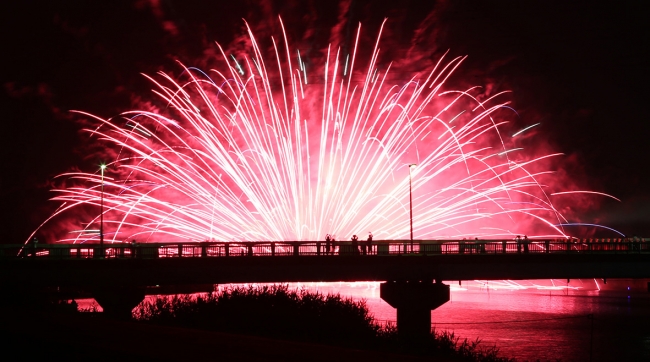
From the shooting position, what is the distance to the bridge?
41.6m

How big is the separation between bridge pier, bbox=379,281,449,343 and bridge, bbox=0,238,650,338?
2.4 inches

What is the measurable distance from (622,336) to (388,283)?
72.9ft

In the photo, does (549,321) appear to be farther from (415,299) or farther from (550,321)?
(415,299)

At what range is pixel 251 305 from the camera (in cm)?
2970

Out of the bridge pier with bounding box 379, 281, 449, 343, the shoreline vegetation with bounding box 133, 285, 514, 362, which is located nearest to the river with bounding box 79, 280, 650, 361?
the bridge pier with bounding box 379, 281, 449, 343

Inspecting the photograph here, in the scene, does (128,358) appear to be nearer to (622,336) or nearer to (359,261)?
(359,261)

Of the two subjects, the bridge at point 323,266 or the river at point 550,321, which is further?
the river at point 550,321

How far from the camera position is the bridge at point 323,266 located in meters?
41.6

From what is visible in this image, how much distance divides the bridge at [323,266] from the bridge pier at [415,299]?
6 centimetres

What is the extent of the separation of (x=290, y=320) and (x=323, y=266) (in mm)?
16266

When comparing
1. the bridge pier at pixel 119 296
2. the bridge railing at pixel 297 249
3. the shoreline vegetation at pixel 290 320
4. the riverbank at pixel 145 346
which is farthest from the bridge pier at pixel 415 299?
the riverbank at pixel 145 346

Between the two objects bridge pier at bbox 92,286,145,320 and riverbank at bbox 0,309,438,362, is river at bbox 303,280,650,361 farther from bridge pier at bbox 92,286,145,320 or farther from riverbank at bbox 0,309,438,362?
riverbank at bbox 0,309,438,362

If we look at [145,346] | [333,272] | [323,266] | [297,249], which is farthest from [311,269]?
[145,346]

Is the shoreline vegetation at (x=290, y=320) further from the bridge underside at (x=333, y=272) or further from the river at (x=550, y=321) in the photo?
the river at (x=550, y=321)
